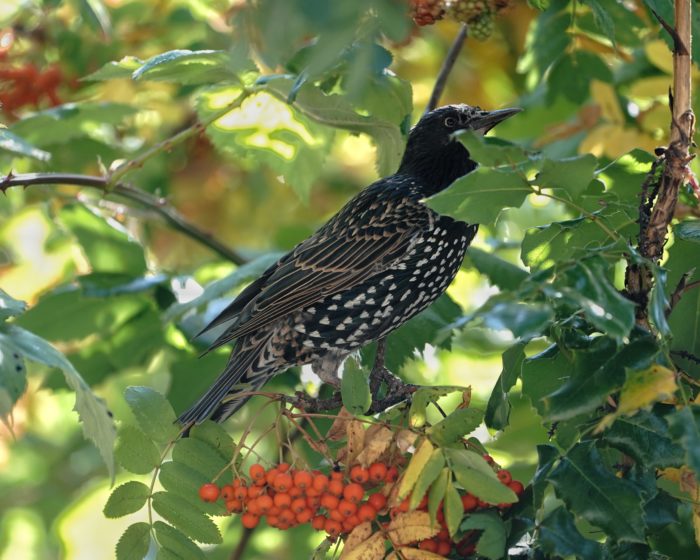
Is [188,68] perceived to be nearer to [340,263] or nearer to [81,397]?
[340,263]

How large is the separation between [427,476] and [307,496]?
1.28 ft

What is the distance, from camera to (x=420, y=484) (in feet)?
7.59

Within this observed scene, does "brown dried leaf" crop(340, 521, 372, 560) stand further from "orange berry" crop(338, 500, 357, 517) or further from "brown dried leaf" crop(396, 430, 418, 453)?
"brown dried leaf" crop(396, 430, 418, 453)

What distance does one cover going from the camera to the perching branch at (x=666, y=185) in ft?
7.73

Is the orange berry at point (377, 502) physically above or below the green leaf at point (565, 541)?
below

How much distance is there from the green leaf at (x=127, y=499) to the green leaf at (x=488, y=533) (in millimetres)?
814

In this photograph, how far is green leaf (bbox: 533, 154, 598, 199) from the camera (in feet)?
7.36

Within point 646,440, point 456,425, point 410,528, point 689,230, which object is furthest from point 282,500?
point 689,230

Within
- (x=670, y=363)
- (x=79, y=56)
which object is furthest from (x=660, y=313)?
(x=79, y=56)

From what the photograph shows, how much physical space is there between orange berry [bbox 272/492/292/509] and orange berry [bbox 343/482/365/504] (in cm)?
16

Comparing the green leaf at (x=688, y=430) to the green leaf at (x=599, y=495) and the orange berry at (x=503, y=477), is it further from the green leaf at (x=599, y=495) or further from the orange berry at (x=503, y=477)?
the orange berry at (x=503, y=477)

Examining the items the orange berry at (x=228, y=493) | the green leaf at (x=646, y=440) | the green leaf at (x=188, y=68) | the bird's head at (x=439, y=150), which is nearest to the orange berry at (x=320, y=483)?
the orange berry at (x=228, y=493)

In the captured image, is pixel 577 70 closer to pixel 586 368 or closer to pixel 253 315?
pixel 253 315

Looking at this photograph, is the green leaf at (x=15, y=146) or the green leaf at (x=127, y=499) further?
the green leaf at (x=15, y=146)
